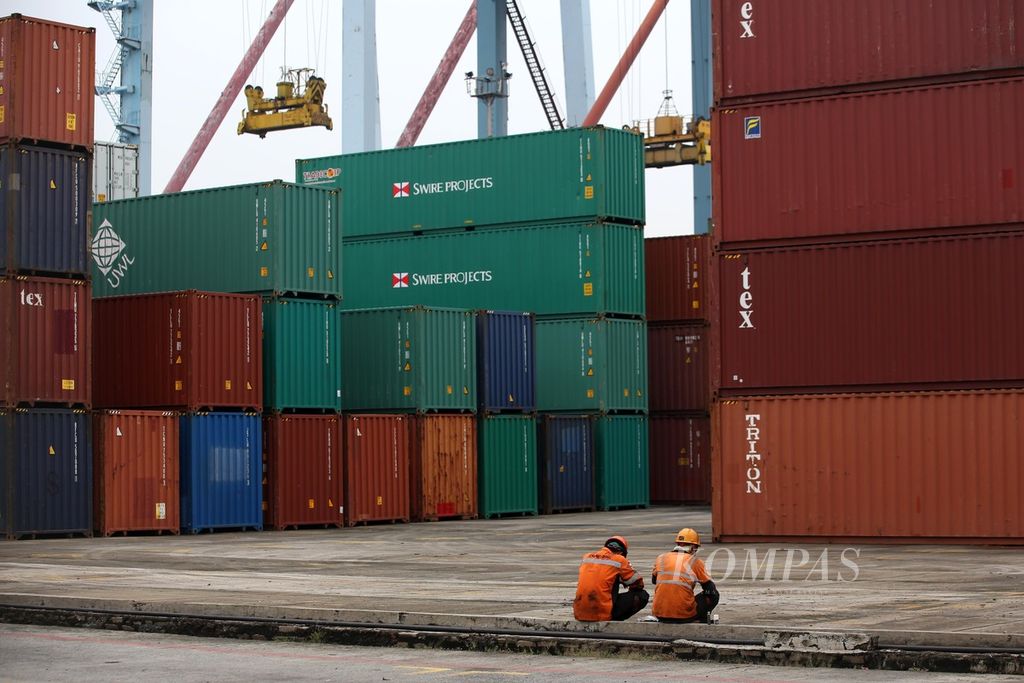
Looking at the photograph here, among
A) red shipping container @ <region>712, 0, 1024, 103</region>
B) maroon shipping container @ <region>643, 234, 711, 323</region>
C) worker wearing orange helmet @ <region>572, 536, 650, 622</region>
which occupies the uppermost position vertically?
red shipping container @ <region>712, 0, 1024, 103</region>

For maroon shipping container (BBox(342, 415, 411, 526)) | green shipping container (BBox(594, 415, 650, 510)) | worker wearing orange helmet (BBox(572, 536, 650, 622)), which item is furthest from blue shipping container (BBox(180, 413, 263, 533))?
worker wearing orange helmet (BBox(572, 536, 650, 622))

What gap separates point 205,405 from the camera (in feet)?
113

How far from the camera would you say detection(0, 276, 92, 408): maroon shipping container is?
31547 mm

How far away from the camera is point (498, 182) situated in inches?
1721

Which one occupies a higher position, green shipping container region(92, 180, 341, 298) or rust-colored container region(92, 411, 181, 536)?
green shipping container region(92, 180, 341, 298)

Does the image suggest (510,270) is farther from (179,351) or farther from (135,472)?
(135,472)

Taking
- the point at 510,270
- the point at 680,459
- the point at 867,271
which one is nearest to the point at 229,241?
the point at 510,270

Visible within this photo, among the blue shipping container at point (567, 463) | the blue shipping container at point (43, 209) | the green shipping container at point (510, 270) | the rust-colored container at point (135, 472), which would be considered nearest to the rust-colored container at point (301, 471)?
the rust-colored container at point (135, 472)

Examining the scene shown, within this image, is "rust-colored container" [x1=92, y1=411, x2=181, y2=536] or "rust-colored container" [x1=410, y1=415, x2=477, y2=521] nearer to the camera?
"rust-colored container" [x1=92, y1=411, x2=181, y2=536]

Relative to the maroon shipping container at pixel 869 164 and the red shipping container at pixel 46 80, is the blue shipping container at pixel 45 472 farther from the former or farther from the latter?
the maroon shipping container at pixel 869 164

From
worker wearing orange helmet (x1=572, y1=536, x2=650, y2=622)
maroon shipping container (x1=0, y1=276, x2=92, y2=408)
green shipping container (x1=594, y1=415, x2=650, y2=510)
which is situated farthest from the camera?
green shipping container (x1=594, y1=415, x2=650, y2=510)

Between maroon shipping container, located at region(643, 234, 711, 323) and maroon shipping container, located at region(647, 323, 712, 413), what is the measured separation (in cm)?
41

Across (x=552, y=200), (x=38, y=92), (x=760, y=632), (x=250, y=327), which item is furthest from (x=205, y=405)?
(x=760, y=632)

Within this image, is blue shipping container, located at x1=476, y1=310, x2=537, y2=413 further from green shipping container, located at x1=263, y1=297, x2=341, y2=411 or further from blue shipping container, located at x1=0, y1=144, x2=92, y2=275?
blue shipping container, located at x1=0, y1=144, x2=92, y2=275
